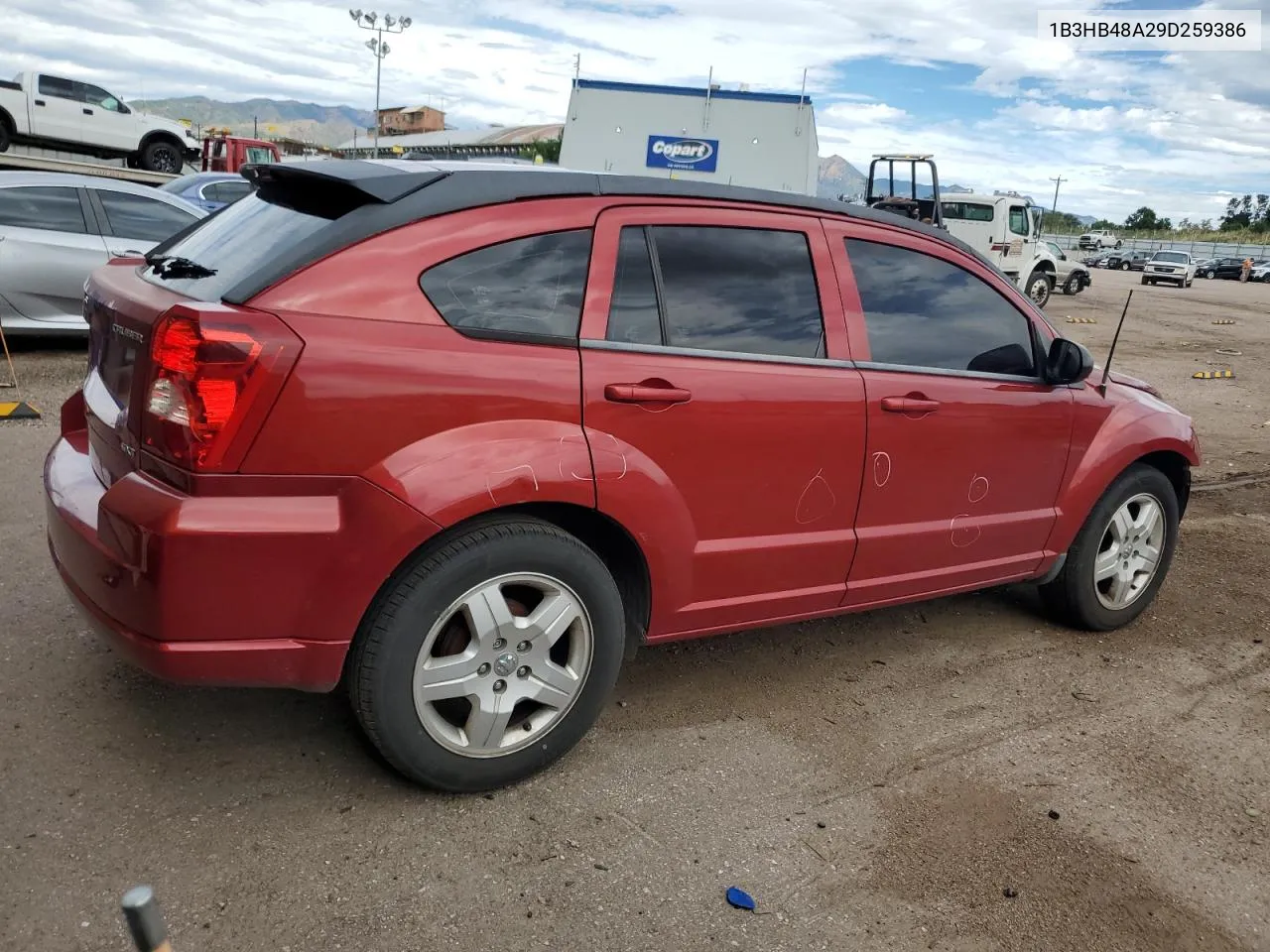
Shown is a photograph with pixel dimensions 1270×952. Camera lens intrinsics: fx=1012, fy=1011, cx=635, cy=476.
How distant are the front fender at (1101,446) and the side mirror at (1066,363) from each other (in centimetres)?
21

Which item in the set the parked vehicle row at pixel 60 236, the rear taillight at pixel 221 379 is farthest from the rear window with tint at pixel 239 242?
the parked vehicle row at pixel 60 236

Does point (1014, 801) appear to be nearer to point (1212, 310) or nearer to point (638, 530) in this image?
point (638, 530)

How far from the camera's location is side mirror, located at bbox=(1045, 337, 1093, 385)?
3.90m

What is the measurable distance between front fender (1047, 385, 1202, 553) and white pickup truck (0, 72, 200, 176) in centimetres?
2063

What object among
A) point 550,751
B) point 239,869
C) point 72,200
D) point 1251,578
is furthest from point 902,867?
point 72,200

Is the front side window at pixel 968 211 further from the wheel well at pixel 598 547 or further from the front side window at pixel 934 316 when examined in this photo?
the wheel well at pixel 598 547

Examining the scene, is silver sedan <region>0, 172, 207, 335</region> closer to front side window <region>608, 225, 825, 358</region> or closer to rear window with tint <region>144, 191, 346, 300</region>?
rear window with tint <region>144, 191, 346, 300</region>

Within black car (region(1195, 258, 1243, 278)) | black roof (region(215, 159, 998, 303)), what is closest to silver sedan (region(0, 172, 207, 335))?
black roof (region(215, 159, 998, 303))

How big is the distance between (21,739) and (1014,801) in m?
2.99

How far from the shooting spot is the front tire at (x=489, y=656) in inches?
103

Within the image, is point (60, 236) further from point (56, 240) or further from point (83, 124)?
point (83, 124)

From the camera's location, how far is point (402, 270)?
2.62 metres

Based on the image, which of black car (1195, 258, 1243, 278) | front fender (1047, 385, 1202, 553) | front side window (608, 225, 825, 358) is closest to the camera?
front side window (608, 225, 825, 358)

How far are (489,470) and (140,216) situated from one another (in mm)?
7780
